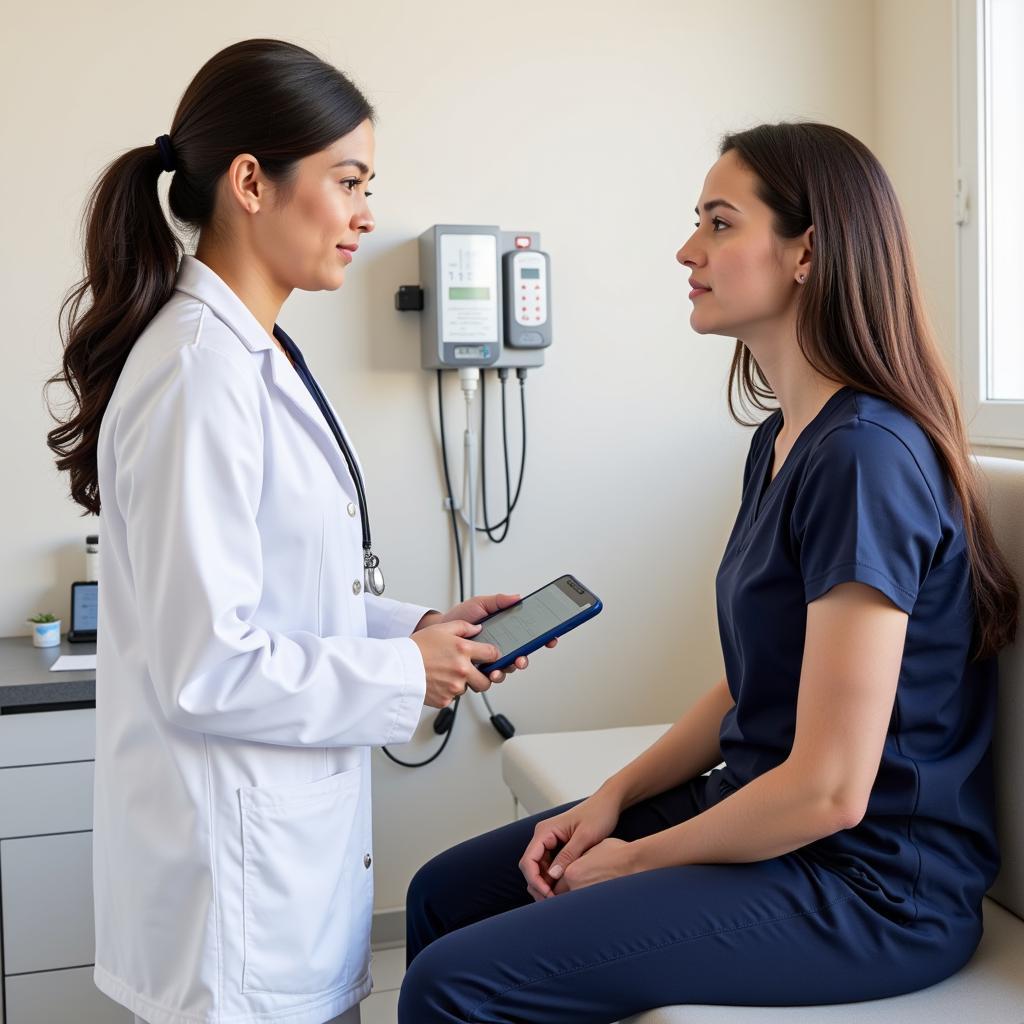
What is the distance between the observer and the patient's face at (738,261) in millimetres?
1439

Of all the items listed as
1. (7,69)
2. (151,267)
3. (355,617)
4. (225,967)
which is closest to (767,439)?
(355,617)

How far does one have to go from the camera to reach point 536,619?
150 cm

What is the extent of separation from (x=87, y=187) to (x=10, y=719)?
108 cm

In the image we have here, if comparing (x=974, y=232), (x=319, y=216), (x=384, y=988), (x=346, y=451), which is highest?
(x=974, y=232)

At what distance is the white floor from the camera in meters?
2.34

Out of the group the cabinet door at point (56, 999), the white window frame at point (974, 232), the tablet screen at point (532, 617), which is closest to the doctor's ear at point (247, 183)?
the tablet screen at point (532, 617)

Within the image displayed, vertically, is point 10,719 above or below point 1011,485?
below

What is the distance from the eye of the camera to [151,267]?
1.33 metres

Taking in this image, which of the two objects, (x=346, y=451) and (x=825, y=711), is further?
(x=346, y=451)

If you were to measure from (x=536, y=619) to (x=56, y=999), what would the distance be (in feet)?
4.12

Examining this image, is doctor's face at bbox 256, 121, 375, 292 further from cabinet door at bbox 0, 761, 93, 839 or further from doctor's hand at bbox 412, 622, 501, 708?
cabinet door at bbox 0, 761, 93, 839

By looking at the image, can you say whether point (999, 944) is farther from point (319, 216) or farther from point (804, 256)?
point (319, 216)

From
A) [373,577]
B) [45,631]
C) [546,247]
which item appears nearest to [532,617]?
[373,577]

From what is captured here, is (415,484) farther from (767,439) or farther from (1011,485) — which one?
(1011,485)
